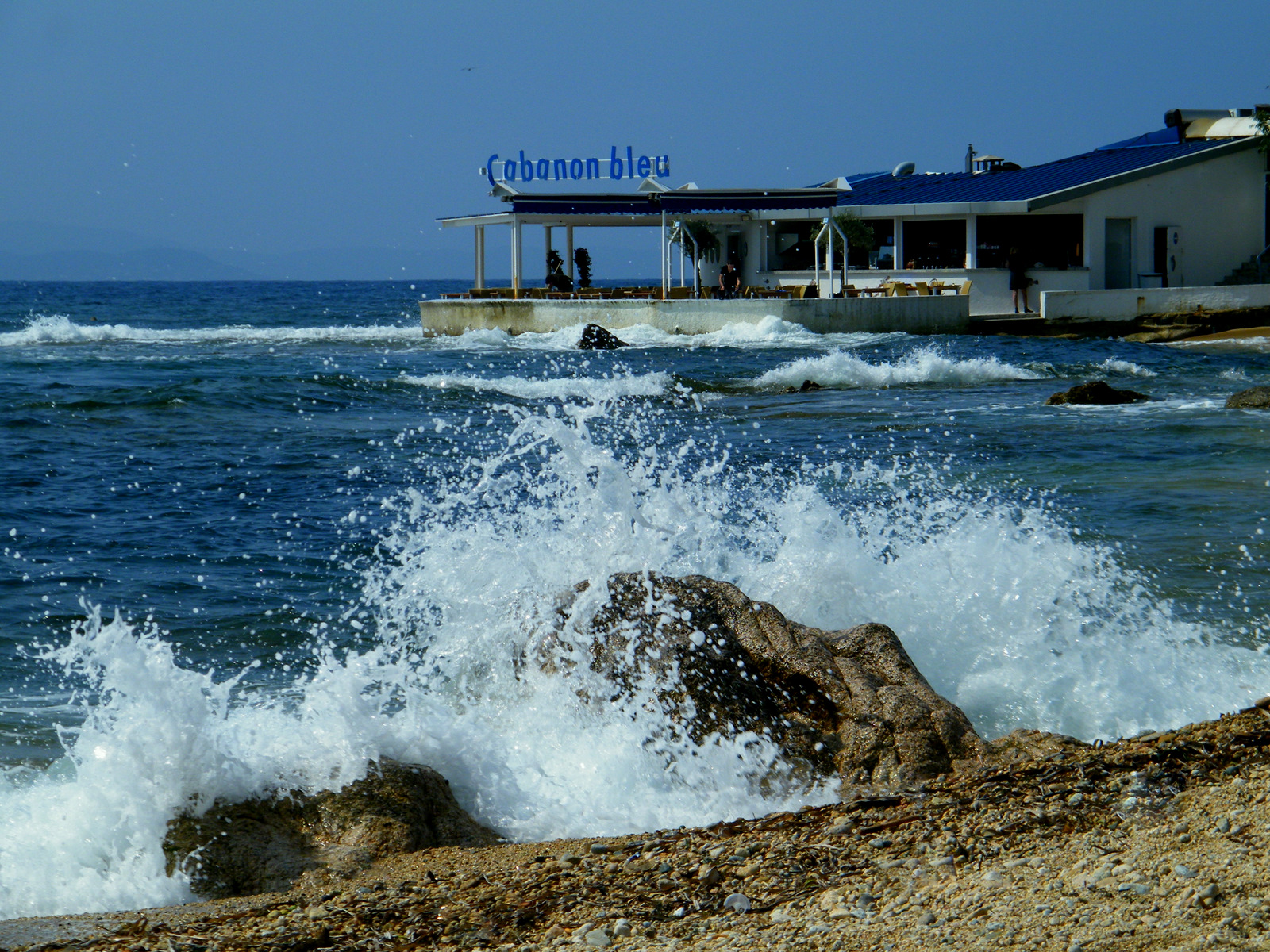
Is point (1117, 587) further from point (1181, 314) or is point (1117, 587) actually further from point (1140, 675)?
point (1181, 314)

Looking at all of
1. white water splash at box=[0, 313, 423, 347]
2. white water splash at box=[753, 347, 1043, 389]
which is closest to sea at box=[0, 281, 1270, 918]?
white water splash at box=[753, 347, 1043, 389]

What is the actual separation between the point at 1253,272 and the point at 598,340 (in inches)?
832

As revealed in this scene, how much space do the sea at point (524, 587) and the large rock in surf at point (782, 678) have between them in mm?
158

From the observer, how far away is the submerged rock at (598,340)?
3166cm

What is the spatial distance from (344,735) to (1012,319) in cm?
3214

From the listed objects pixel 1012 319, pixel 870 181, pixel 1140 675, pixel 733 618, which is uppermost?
Answer: pixel 870 181

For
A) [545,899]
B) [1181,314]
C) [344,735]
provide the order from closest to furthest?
[545,899] → [344,735] → [1181,314]

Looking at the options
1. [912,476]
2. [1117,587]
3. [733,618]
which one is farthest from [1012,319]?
[733,618]

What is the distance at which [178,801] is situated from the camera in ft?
16.3

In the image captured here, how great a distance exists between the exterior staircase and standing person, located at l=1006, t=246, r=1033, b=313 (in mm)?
7014

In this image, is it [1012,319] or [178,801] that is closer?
[178,801]

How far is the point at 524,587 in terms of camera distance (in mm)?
7227

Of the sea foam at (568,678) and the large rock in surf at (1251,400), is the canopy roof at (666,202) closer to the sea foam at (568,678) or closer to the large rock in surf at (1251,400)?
the large rock in surf at (1251,400)

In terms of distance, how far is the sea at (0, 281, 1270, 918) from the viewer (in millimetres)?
5305
